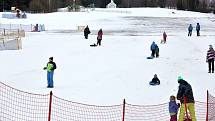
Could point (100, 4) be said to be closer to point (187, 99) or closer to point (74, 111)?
point (74, 111)

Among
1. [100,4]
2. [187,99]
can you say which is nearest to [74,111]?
[187,99]

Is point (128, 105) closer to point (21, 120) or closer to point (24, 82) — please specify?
point (21, 120)

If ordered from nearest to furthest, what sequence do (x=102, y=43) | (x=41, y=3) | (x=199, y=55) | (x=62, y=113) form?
(x=62, y=113) < (x=199, y=55) < (x=102, y=43) < (x=41, y=3)

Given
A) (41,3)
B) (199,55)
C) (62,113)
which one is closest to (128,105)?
(62,113)

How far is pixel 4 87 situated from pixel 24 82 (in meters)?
2.12

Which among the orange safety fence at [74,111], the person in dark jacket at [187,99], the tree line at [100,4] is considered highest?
the tree line at [100,4]

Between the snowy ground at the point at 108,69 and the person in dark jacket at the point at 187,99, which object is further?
the snowy ground at the point at 108,69

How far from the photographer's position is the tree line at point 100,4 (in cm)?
10075

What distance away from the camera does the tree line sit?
331 ft

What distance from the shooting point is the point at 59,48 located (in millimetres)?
34594

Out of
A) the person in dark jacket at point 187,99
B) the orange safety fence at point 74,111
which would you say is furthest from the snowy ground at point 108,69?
the person in dark jacket at point 187,99

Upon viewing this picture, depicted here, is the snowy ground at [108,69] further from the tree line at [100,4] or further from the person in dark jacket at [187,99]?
the tree line at [100,4]

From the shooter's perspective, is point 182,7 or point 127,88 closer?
point 127,88

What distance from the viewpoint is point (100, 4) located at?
151 metres
